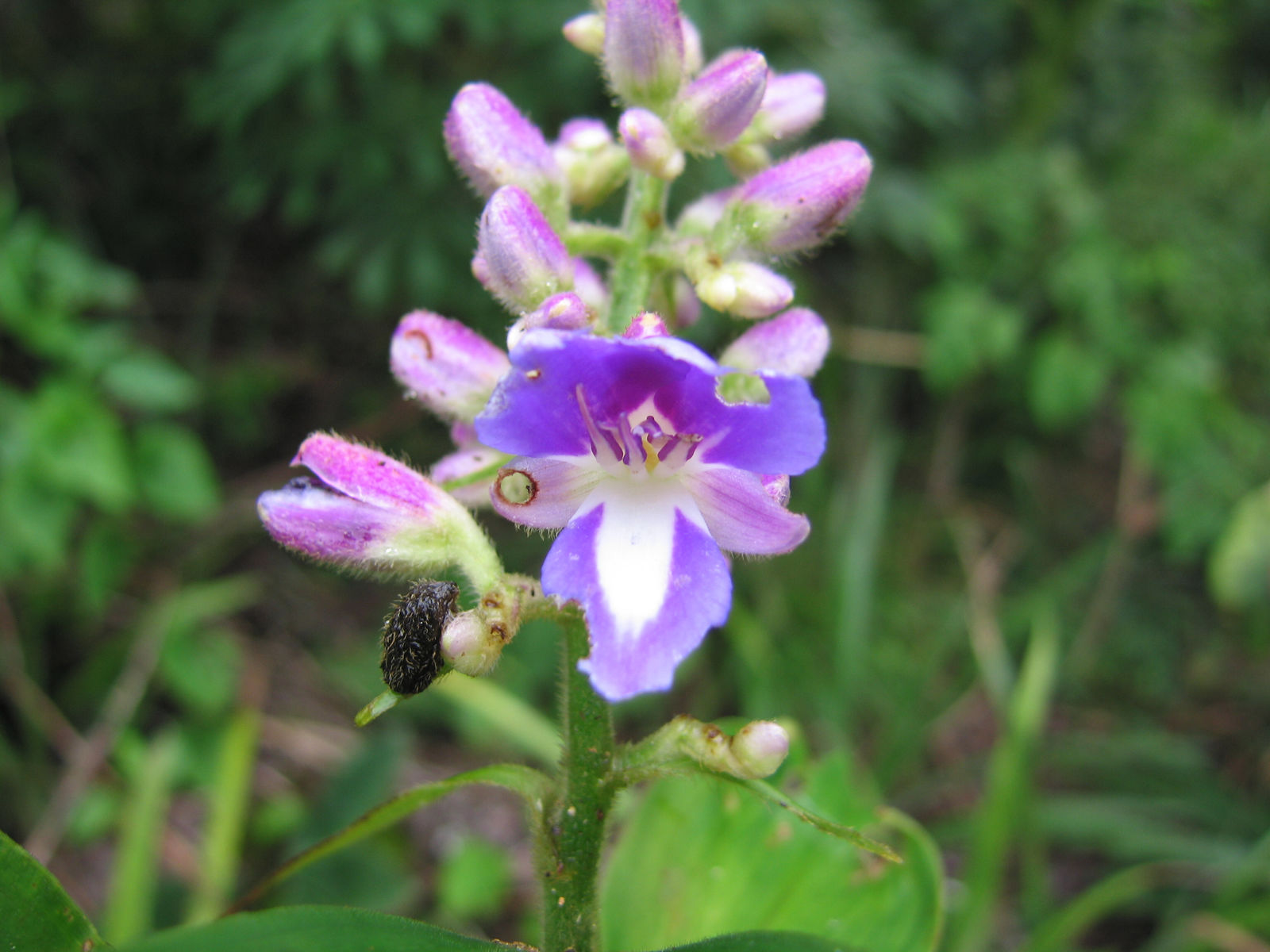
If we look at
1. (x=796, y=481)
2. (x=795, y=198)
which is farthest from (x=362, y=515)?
(x=796, y=481)

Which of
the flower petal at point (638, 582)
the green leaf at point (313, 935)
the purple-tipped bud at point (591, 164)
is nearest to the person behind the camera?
the green leaf at point (313, 935)

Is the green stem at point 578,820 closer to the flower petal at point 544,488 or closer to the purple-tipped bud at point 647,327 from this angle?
the flower petal at point 544,488

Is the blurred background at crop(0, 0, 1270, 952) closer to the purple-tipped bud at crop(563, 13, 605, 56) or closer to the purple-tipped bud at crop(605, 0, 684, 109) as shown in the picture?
the purple-tipped bud at crop(563, 13, 605, 56)

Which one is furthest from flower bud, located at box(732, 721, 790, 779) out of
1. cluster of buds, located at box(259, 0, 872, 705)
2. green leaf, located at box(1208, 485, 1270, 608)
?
green leaf, located at box(1208, 485, 1270, 608)

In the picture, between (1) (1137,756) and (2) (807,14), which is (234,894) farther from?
(2) (807,14)

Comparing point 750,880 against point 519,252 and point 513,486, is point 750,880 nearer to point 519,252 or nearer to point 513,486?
point 513,486

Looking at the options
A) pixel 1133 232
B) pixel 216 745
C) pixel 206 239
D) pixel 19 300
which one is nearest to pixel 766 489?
pixel 19 300

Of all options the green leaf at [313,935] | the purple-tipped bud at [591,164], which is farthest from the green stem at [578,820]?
the purple-tipped bud at [591,164]

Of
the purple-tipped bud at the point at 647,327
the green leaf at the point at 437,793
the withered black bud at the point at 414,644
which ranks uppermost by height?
the purple-tipped bud at the point at 647,327
